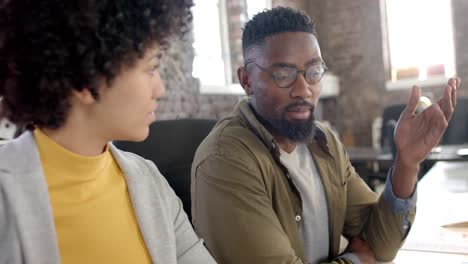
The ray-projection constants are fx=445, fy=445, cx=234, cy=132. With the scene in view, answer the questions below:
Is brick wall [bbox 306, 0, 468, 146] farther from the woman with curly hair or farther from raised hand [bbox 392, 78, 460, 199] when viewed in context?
the woman with curly hair

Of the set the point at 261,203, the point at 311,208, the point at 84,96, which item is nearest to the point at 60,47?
the point at 84,96

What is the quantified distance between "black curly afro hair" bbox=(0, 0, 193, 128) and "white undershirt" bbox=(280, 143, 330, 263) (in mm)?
684

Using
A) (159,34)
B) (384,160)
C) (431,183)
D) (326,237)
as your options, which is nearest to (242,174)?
(326,237)

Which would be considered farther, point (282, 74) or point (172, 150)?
point (172, 150)

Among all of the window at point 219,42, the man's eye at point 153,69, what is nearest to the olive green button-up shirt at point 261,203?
the man's eye at point 153,69

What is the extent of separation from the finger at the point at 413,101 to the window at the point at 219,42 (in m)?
3.05

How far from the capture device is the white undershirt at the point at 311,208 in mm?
1295

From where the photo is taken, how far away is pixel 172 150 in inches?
59.9

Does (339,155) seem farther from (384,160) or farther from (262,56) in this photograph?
(384,160)

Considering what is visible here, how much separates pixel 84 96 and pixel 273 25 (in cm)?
73

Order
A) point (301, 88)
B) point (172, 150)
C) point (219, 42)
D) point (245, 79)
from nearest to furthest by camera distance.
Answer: point (301, 88)
point (245, 79)
point (172, 150)
point (219, 42)

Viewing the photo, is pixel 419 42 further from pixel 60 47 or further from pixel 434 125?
pixel 60 47

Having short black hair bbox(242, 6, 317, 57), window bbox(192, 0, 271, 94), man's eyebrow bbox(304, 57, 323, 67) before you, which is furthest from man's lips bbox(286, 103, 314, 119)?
window bbox(192, 0, 271, 94)

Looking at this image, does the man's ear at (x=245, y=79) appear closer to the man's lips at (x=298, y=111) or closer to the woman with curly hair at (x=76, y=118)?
the man's lips at (x=298, y=111)
